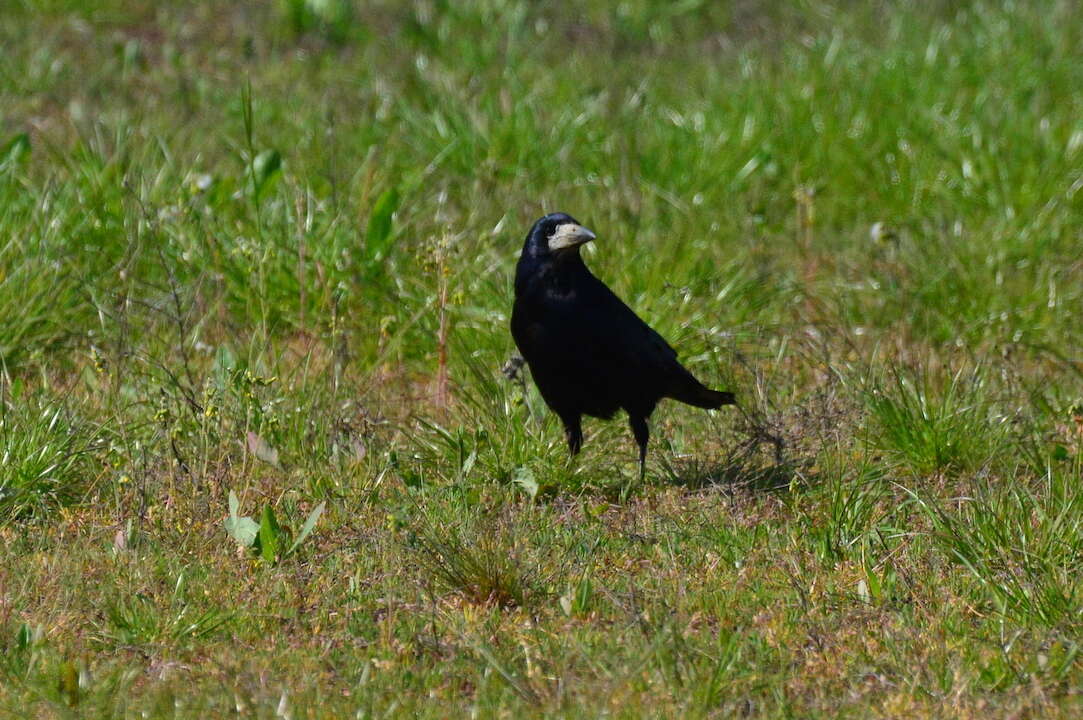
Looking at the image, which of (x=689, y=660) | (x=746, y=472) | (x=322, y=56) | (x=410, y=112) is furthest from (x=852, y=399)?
(x=322, y=56)

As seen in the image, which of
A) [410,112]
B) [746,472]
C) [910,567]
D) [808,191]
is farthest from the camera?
[410,112]

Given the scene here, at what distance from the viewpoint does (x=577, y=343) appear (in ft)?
16.2

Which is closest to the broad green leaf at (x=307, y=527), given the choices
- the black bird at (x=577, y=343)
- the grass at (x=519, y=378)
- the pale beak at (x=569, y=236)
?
the grass at (x=519, y=378)

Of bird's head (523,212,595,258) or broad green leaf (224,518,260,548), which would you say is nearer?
broad green leaf (224,518,260,548)

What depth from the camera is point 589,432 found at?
5.26 m

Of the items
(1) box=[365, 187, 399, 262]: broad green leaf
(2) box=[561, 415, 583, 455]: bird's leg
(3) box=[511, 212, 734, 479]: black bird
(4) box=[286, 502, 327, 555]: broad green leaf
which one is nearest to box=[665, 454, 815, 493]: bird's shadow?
(3) box=[511, 212, 734, 479]: black bird

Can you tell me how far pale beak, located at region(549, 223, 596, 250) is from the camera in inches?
191

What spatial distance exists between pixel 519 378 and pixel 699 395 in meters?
0.63

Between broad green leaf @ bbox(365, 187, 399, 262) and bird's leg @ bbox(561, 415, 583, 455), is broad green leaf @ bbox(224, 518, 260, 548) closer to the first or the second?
bird's leg @ bbox(561, 415, 583, 455)

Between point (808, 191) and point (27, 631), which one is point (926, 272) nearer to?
point (808, 191)

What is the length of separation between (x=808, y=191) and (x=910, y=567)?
3.15m

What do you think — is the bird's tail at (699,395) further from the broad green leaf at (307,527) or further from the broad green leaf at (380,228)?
the broad green leaf at (380,228)

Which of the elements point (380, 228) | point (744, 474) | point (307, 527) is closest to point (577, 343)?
point (744, 474)

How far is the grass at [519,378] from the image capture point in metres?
3.67
